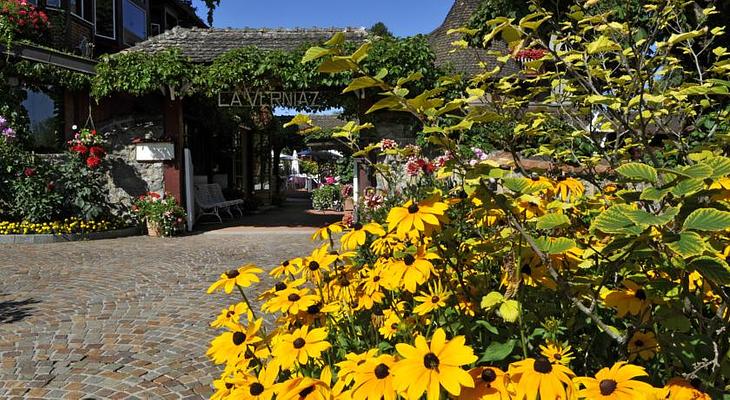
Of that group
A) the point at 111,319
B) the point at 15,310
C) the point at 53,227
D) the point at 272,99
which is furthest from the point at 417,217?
the point at 53,227

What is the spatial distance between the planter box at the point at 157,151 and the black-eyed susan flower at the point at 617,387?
32.2 ft

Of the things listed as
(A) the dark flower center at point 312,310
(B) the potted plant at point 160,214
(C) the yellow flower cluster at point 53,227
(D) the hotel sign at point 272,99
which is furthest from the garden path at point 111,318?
(D) the hotel sign at point 272,99

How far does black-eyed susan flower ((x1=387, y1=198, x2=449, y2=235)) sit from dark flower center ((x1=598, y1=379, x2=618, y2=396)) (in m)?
0.49

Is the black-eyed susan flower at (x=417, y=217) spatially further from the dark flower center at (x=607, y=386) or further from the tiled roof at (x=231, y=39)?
the tiled roof at (x=231, y=39)

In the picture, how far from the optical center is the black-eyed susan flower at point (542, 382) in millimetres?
899

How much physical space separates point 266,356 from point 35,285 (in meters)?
4.99

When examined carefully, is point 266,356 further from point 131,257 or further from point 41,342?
point 131,257

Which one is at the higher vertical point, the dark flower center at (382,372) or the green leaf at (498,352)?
the dark flower center at (382,372)

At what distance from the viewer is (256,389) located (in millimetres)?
1174

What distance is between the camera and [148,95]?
32.3ft

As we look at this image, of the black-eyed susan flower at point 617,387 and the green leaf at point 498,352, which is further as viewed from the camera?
the green leaf at point 498,352

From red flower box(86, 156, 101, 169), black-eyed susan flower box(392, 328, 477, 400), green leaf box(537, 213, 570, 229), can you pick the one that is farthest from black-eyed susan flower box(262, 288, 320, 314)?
red flower box(86, 156, 101, 169)

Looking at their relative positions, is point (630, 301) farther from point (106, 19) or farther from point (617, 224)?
point (106, 19)

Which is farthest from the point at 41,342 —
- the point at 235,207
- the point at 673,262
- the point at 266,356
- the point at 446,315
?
the point at 235,207
